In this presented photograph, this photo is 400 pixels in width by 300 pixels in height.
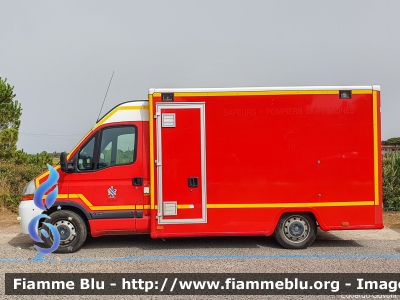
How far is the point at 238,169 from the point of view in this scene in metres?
6.64

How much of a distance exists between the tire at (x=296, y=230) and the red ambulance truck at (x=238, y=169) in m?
0.18

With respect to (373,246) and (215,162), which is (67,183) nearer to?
(215,162)

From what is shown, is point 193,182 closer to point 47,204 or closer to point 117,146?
point 117,146

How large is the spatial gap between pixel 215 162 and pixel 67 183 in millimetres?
2486

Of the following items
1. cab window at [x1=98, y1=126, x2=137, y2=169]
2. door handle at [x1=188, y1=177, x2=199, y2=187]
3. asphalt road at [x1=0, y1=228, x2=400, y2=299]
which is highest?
cab window at [x1=98, y1=126, x2=137, y2=169]

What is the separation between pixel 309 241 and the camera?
22.5 feet

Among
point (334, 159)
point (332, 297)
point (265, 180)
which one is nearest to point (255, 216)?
point (265, 180)

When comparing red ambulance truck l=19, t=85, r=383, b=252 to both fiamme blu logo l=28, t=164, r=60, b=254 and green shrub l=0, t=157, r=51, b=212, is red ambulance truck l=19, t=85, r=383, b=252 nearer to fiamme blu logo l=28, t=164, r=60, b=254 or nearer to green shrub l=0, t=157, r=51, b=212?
fiamme blu logo l=28, t=164, r=60, b=254

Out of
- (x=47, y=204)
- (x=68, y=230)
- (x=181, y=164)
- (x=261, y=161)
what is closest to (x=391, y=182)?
(x=261, y=161)

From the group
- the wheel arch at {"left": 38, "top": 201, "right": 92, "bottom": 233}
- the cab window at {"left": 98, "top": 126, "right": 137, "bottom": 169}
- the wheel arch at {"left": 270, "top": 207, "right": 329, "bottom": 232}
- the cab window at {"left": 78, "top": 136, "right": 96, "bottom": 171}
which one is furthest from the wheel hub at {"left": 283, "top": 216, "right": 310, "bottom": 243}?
the cab window at {"left": 78, "top": 136, "right": 96, "bottom": 171}

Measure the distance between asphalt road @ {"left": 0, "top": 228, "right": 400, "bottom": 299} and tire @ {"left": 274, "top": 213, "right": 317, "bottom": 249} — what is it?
140mm

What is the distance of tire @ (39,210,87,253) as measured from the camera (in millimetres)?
6723

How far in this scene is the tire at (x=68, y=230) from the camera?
22.1 feet

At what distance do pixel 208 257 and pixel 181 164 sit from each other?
5.10ft
